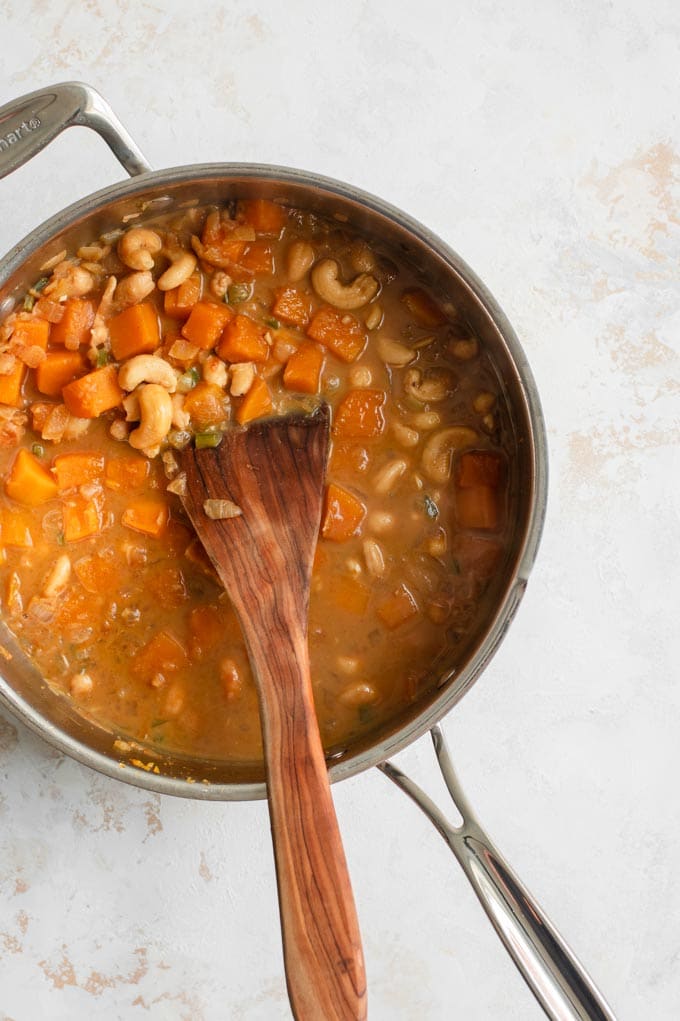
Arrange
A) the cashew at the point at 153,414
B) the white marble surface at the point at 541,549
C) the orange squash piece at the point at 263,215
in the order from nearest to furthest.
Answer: the cashew at the point at 153,414
the orange squash piece at the point at 263,215
the white marble surface at the point at 541,549

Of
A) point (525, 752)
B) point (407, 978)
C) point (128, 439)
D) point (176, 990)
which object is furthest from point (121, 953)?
point (128, 439)

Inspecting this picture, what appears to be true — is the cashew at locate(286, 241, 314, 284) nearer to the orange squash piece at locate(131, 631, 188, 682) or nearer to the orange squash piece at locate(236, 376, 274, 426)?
the orange squash piece at locate(236, 376, 274, 426)

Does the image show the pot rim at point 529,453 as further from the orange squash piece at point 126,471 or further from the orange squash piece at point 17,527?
the orange squash piece at point 126,471

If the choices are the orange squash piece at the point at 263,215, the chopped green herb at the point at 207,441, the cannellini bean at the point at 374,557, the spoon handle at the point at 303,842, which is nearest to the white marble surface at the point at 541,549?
the orange squash piece at the point at 263,215

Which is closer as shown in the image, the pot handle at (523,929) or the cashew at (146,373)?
the pot handle at (523,929)

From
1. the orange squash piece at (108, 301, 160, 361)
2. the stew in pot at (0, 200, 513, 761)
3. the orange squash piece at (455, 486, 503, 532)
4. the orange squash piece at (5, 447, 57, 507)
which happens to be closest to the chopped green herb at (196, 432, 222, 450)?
the stew in pot at (0, 200, 513, 761)

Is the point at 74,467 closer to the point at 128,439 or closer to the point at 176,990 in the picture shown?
the point at 128,439
